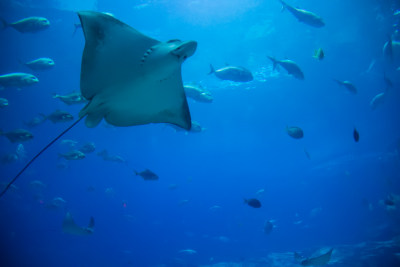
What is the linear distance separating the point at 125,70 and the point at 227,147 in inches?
1031

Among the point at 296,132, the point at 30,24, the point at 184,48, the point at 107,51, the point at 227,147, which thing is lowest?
the point at 184,48

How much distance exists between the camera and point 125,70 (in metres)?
2.42

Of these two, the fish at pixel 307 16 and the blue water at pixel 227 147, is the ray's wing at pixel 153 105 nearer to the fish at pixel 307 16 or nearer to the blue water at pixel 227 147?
the fish at pixel 307 16

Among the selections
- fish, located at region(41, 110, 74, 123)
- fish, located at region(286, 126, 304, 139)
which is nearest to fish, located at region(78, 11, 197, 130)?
fish, located at region(41, 110, 74, 123)

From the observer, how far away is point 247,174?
3731 centimetres

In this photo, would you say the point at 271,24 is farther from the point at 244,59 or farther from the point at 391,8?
the point at 391,8

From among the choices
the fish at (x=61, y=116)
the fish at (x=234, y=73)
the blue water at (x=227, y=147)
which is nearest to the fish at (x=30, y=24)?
the fish at (x=61, y=116)

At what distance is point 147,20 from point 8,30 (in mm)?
5935

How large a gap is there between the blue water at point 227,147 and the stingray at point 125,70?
9.32m

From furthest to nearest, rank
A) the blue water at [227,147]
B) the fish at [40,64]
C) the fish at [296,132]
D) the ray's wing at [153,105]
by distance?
the blue water at [227,147] < the fish at [40,64] < the fish at [296,132] < the ray's wing at [153,105]

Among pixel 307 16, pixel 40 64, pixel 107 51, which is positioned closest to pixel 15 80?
pixel 40 64

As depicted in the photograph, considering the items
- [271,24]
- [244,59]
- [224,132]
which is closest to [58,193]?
[224,132]

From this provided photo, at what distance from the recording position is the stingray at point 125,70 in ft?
7.23

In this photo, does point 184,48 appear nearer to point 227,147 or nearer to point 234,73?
point 234,73
